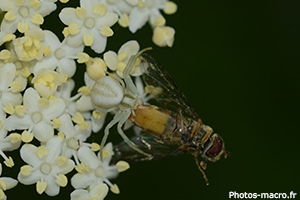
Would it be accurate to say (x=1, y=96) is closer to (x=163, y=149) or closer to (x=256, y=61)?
(x=163, y=149)

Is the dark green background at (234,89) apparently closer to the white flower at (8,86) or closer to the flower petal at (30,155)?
the flower petal at (30,155)

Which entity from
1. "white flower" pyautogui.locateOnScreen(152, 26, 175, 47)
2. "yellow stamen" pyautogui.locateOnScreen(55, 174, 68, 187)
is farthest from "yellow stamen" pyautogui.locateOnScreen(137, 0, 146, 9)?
"yellow stamen" pyautogui.locateOnScreen(55, 174, 68, 187)

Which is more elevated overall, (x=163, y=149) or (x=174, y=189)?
(x=163, y=149)

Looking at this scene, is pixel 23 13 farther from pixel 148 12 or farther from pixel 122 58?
pixel 148 12

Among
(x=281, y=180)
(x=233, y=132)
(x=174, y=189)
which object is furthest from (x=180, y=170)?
(x=281, y=180)

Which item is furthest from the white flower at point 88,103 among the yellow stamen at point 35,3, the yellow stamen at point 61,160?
the yellow stamen at point 35,3

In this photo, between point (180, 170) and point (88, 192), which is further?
point (180, 170)

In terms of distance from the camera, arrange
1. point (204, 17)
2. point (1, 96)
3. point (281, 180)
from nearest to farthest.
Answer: point (1, 96) < point (281, 180) < point (204, 17)
